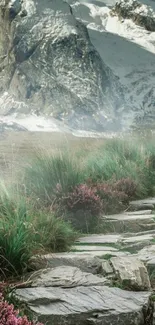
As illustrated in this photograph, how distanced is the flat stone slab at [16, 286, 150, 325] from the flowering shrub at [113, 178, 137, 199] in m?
5.08

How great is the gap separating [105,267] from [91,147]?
28.4 ft

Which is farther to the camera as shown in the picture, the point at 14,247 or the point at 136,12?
the point at 136,12

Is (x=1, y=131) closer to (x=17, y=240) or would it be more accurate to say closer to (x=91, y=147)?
(x=91, y=147)

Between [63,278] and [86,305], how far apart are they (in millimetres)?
524

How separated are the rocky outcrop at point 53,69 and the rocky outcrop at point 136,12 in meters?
13.7

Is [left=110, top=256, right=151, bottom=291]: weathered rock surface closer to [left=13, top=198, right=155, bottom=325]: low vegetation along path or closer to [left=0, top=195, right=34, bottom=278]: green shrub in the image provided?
[left=13, top=198, right=155, bottom=325]: low vegetation along path

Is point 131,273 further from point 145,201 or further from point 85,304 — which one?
point 145,201

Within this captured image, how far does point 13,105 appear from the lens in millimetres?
23203

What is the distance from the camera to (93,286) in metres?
4.49

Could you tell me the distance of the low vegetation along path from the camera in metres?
4.04

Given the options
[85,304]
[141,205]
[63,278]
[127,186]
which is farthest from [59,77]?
[85,304]

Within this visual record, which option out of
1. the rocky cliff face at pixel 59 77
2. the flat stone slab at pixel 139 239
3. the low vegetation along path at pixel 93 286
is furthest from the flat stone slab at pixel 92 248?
the rocky cliff face at pixel 59 77

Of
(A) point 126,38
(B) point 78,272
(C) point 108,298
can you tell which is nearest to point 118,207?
(B) point 78,272

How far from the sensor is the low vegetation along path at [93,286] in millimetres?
4043
